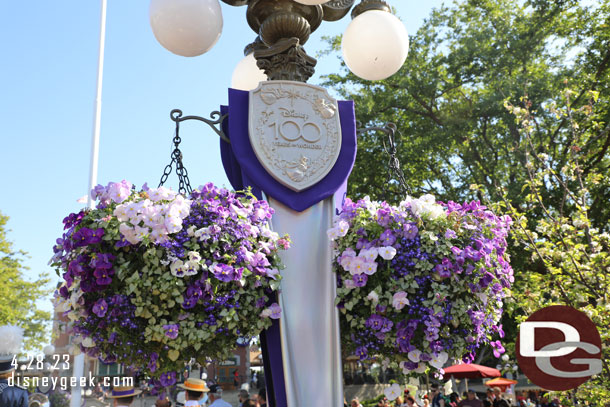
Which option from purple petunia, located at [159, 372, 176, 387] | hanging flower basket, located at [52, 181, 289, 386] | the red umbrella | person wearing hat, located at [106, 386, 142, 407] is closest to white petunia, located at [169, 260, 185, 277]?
hanging flower basket, located at [52, 181, 289, 386]

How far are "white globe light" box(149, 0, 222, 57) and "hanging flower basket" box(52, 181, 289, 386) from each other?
106cm

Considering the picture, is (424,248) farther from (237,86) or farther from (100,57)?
(100,57)

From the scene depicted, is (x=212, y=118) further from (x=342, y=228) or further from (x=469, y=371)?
(x=469, y=371)

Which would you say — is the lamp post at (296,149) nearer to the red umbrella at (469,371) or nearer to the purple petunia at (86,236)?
the purple petunia at (86,236)

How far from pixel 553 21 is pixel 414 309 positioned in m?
12.1

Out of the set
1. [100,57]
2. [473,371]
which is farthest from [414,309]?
[473,371]

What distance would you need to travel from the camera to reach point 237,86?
4.12 m

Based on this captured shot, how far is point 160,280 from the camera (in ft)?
7.58

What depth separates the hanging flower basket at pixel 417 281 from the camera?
8.38ft

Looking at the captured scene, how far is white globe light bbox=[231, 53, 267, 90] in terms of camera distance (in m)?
4.04

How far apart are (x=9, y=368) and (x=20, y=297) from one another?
18942 mm

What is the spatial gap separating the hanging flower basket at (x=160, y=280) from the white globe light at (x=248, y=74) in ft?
5.71
